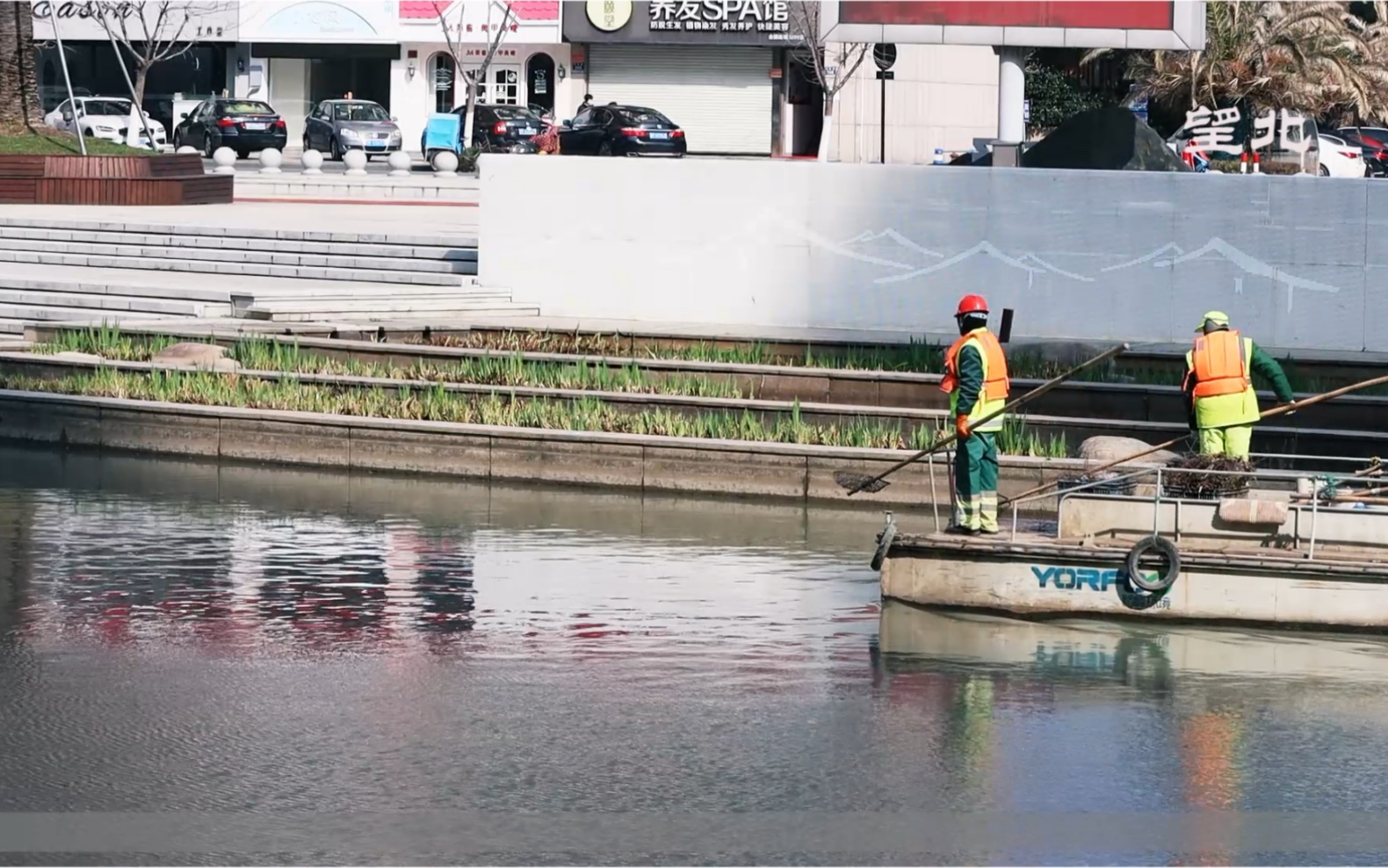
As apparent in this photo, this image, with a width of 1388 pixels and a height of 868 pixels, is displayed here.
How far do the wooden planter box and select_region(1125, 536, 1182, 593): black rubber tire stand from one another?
23839 millimetres

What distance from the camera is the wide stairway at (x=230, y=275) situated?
71.7 feet

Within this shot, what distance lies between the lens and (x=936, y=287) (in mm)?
21016

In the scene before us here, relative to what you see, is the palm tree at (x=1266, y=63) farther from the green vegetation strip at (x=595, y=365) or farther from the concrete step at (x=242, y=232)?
the green vegetation strip at (x=595, y=365)

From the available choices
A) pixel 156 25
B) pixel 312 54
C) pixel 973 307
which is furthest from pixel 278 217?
pixel 312 54

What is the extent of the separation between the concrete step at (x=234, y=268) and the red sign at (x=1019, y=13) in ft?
→ 18.2

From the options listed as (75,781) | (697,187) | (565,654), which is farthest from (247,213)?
(75,781)

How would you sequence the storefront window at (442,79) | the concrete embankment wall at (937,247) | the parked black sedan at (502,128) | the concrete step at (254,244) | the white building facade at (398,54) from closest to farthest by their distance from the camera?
the concrete embankment wall at (937,247) → the concrete step at (254,244) → the parked black sedan at (502,128) → the white building facade at (398,54) → the storefront window at (442,79)

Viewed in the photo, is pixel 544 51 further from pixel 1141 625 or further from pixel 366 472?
pixel 1141 625

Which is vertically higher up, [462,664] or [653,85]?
[653,85]

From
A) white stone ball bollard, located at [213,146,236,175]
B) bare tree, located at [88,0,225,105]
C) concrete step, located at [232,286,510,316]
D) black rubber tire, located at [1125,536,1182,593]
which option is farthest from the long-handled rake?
bare tree, located at [88,0,225,105]

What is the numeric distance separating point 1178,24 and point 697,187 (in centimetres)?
555

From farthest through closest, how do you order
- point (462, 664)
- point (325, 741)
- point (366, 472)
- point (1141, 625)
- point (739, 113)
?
point (739, 113), point (366, 472), point (1141, 625), point (462, 664), point (325, 741)

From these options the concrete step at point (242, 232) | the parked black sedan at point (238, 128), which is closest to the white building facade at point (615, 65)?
the parked black sedan at point (238, 128)

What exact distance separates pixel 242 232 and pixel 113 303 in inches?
146
